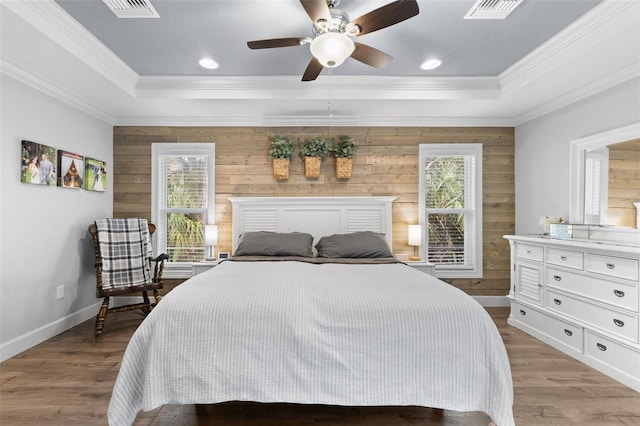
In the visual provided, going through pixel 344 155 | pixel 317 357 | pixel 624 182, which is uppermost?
pixel 344 155

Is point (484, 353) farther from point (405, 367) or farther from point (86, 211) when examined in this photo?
point (86, 211)

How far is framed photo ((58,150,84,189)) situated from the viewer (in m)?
3.27

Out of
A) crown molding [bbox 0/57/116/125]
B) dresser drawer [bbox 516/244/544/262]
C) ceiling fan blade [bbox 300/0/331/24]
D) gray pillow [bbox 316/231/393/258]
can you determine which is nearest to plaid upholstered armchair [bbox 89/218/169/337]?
crown molding [bbox 0/57/116/125]

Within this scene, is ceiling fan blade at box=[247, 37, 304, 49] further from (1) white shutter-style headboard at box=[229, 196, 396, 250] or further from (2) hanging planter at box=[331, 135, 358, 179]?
(1) white shutter-style headboard at box=[229, 196, 396, 250]

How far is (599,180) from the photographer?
9.93 feet

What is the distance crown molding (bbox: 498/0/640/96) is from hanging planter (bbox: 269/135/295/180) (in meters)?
2.43

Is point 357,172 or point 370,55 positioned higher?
point 370,55

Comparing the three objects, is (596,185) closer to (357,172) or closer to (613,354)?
(613,354)

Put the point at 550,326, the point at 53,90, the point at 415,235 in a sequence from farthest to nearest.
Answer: the point at 415,235, the point at 53,90, the point at 550,326

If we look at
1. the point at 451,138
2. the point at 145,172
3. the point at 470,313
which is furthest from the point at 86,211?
the point at 451,138

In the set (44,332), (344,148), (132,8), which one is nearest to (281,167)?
(344,148)

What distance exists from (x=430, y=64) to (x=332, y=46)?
1.55m

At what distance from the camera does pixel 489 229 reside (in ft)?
13.8

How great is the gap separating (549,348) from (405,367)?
217 cm
